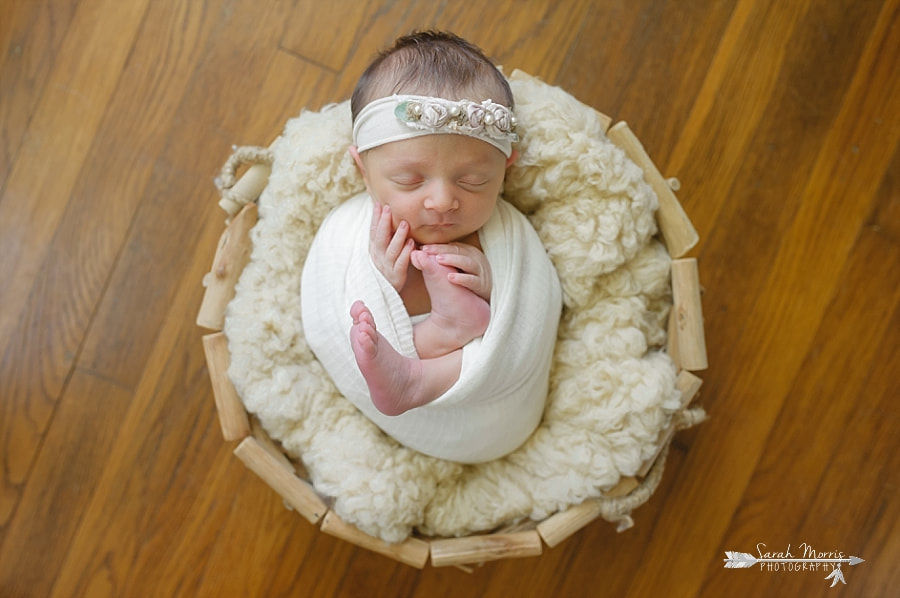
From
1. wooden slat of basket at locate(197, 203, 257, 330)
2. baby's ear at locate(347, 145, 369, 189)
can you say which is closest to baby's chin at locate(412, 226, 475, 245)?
baby's ear at locate(347, 145, 369, 189)

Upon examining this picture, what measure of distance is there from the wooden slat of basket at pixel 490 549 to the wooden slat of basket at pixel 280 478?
0.56 ft

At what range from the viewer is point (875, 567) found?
122 cm

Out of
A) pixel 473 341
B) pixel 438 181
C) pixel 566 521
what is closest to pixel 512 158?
pixel 438 181

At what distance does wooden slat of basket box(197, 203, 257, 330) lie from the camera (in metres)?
0.99

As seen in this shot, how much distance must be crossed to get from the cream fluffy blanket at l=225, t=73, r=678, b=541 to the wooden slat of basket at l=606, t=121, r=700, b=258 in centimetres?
3

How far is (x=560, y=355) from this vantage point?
1075mm

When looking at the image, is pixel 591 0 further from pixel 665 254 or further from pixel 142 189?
pixel 142 189

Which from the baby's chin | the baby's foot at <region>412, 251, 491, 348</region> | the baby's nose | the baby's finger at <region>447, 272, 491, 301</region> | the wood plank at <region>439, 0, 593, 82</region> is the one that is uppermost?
the wood plank at <region>439, 0, 593, 82</region>

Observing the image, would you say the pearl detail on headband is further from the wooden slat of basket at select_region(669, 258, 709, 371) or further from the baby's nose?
the wooden slat of basket at select_region(669, 258, 709, 371)

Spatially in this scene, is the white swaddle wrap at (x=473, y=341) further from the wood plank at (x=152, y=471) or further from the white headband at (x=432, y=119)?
the wood plank at (x=152, y=471)

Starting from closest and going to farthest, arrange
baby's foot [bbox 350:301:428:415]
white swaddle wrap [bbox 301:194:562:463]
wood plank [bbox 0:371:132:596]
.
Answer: baby's foot [bbox 350:301:428:415] → white swaddle wrap [bbox 301:194:562:463] → wood plank [bbox 0:371:132:596]

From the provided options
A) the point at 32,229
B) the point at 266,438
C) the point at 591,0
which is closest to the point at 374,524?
the point at 266,438

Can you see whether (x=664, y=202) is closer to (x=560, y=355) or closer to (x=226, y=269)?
(x=560, y=355)

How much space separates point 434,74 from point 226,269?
396 millimetres
